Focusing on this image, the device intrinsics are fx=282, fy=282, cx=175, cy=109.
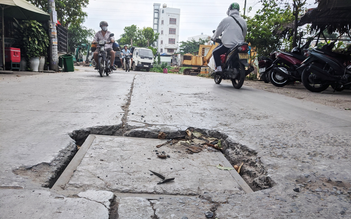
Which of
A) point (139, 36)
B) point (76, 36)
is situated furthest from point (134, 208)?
point (139, 36)

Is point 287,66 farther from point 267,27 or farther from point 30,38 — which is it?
point 30,38

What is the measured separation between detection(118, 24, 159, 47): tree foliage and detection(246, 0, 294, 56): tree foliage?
58373 millimetres

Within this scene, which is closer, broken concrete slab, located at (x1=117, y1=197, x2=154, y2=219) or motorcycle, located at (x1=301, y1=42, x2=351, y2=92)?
broken concrete slab, located at (x1=117, y1=197, x2=154, y2=219)

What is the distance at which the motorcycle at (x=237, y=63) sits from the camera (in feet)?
21.7

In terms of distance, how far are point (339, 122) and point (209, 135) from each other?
171 centimetres

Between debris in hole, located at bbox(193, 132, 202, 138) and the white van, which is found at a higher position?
the white van

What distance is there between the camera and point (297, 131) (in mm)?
2730

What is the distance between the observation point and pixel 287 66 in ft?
26.6

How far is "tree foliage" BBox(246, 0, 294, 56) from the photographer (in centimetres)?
1119

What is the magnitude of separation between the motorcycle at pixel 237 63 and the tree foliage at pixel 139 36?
63.0 metres

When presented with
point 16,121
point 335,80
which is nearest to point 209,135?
point 16,121

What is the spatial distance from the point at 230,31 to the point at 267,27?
4.93 metres

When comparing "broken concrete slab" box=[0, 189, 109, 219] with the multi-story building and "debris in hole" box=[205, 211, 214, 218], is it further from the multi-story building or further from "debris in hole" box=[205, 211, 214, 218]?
the multi-story building

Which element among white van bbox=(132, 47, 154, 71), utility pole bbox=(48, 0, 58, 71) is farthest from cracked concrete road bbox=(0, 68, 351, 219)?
white van bbox=(132, 47, 154, 71)
